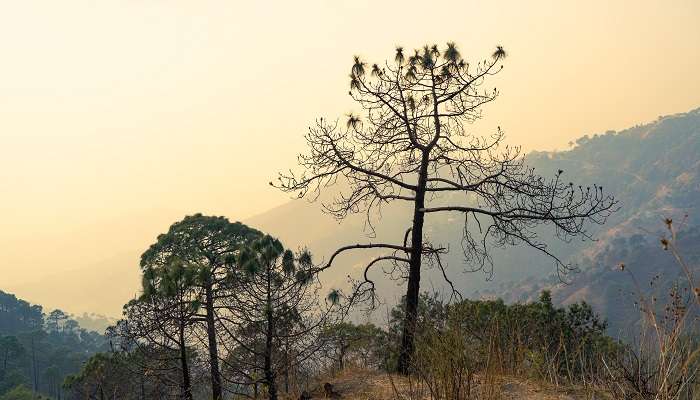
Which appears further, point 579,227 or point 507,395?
point 579,227

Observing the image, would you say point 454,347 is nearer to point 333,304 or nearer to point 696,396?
point 696,396

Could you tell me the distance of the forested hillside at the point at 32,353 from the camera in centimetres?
6175

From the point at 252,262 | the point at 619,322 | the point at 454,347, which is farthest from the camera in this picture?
the point at 619,322

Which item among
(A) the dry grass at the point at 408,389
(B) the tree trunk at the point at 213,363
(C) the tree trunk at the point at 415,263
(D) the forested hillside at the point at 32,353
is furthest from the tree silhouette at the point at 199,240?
(D) the forested hillside at the point at 32,353

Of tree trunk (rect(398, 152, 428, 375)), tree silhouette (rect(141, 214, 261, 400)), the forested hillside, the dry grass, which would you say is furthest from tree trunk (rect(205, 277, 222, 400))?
the forested hillside

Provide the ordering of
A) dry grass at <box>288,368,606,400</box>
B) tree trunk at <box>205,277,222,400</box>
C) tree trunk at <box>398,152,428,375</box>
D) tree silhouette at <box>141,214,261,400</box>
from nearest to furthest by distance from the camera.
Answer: dry grass at <box>288,368,606,400</box>
tree trunk at <box>398,152,428,375</box>
tree trunk at <box>205,277,222,400</box>
tree silhouette at <box>141,214,261,400</box>

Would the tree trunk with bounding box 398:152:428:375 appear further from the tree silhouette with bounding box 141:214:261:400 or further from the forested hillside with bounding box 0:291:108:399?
the forested hillside with bounding box 0:291:108:399

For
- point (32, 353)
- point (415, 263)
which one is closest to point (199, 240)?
point (415, 263)

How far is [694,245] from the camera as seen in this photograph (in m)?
188

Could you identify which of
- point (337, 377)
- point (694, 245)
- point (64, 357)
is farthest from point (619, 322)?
point (337, 377)

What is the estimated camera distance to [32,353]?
7844 cm

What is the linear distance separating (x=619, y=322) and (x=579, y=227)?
155958mm

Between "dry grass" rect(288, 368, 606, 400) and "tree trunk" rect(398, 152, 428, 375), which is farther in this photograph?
"tree trunk" rect(398, 152, 428, 375)

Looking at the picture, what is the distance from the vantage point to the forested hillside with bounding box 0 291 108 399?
61.8 metres
